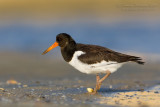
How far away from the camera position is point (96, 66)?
24.0 feet

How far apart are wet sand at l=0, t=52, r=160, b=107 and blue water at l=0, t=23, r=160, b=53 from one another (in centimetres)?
276

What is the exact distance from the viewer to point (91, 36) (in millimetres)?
17391

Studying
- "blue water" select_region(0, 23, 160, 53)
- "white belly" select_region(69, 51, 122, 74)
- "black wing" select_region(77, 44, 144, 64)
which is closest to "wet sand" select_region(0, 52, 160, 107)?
"white belly" select_region(69, 51, 122, 74)

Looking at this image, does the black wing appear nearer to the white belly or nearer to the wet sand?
the white belly

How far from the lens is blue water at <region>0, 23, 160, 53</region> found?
49.2ft

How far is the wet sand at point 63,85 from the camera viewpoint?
6.27 m

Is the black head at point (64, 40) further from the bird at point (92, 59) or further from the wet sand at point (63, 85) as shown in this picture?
the wet sand at point (63, 85)

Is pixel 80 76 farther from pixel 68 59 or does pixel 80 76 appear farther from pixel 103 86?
pixel 68 59

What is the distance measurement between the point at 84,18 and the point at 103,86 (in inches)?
622

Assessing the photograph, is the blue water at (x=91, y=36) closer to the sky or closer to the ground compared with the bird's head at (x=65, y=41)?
closer to the sky

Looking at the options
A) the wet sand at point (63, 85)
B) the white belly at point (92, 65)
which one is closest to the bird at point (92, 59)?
the white belly at point (92, 65)

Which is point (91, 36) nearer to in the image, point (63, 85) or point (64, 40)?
point (63, 85)

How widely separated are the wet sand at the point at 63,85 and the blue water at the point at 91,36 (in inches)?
109

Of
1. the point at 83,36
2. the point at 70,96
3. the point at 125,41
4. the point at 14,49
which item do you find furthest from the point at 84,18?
the point at 70,96
